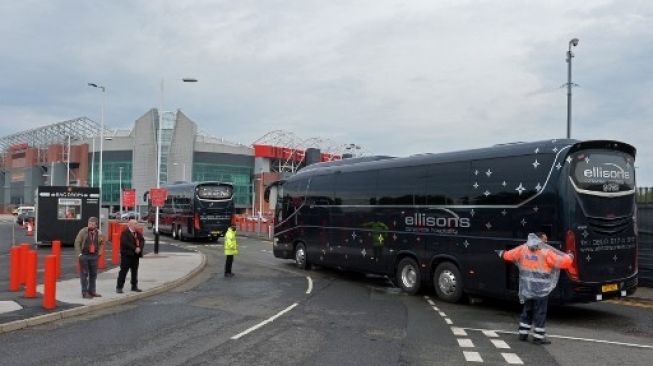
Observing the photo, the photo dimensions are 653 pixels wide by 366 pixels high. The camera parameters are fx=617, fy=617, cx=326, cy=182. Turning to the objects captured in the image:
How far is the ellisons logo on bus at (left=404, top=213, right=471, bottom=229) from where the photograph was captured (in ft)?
45.1

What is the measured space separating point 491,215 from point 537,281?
3.37 meters

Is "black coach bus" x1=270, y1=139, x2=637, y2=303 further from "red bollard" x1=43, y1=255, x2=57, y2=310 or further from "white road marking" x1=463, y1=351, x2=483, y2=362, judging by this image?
"red bollard" x1=43, y1=255, x2=57, y2=310

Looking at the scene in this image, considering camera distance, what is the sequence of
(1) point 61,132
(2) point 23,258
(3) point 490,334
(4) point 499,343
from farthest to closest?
(1) point 61,132 → (2) point 23,258 → (3) point 490,334 → (4) point 499,343

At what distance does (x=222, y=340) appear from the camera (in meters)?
9.37

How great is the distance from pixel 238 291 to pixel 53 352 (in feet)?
24.2

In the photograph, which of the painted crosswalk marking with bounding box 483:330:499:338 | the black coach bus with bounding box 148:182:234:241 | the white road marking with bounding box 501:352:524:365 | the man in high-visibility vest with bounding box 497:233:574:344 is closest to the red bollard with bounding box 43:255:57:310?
the painted crosswalk marking with bounding box 483:330:499:338

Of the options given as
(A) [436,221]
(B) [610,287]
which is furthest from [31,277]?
(B) [610,287]

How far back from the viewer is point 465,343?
30.9 ft

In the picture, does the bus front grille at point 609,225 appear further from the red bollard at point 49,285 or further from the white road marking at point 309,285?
the red bollard at point 49,285

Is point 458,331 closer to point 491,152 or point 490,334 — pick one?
point 490,334

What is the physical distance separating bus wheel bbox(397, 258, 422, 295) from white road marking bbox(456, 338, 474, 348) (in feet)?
17.6

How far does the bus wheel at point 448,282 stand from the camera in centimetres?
1381

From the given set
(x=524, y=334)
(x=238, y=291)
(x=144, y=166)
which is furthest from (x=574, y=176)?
(x=144, y=166)

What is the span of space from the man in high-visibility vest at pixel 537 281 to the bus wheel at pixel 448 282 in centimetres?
385
